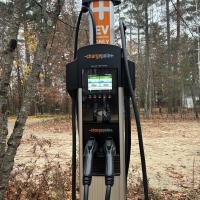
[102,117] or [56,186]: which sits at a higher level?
[102,117]

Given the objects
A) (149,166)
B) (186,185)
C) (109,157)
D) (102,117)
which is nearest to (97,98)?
(102,117)

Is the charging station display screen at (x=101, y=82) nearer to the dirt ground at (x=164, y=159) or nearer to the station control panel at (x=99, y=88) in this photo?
the station control panel at (x=99, y=88)

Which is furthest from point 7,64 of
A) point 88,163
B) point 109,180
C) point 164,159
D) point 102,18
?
point 164,159

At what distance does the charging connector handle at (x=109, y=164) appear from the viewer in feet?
8.00

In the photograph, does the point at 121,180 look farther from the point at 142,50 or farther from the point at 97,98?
the point at 142,50

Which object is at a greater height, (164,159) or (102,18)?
(102,18)

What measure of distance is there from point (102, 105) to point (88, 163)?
16.0 inches

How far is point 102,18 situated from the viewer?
Answer: 254cm

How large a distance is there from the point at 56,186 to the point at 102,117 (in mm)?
1974

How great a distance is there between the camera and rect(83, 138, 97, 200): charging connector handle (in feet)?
8.08

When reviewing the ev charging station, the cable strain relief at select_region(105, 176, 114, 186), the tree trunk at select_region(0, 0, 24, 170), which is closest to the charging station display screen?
the ev charging station

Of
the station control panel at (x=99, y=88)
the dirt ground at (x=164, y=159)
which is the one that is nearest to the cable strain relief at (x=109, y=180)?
the station control panel at (x=99, y=88)

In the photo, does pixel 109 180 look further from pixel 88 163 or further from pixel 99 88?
pixel 99 88

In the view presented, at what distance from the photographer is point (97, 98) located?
2.45m
